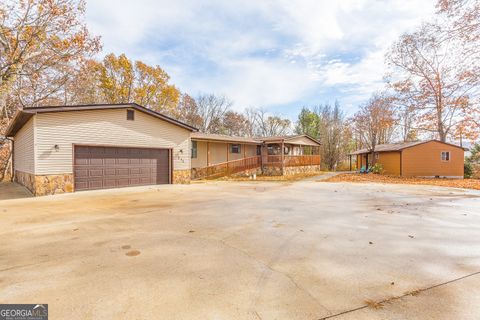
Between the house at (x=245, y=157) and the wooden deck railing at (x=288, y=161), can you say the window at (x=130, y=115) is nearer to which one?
the house at (x=245, y=157)

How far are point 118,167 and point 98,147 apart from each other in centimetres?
126

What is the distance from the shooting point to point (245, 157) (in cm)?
2009

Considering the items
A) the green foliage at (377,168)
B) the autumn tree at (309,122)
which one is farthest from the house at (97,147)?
the autumn tree at (309,122)

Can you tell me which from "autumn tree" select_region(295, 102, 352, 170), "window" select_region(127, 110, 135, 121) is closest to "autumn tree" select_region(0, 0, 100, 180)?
"window" select_region(127, 110, 135, 121)

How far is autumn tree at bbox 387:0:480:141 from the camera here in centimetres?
866

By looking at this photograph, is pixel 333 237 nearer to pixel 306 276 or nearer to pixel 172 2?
pixel 306 276

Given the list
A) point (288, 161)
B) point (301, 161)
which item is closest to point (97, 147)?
point (288, 161)

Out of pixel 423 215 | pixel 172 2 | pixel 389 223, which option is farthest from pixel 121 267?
pixel 172 2

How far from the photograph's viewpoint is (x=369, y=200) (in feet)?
26.8

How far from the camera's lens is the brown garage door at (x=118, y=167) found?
33.4 ft

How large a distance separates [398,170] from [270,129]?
69.3ft

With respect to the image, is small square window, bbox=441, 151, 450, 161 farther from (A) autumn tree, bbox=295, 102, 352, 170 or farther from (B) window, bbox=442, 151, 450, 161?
(A) autumn tree, bbox=295, 102, 352, 170

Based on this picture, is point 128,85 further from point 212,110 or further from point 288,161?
point 288,161

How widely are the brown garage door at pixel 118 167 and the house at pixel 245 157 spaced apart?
3.83 metres
